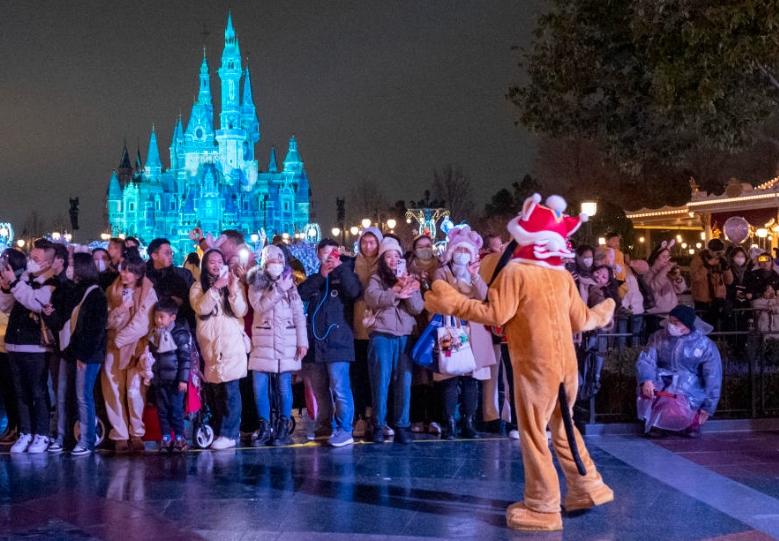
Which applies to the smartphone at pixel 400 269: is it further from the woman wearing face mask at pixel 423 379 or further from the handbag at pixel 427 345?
the handbag at pixel 427 345

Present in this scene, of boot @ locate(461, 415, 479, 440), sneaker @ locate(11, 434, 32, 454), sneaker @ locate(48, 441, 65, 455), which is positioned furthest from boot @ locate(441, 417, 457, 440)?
sneaker @ locate(11, 434, 32, 454)

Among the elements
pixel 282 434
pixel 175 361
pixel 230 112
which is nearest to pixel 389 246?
pixel 282 434

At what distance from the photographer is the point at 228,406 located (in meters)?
8.73

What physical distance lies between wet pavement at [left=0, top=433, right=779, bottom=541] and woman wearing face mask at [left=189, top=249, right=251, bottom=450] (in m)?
0.42

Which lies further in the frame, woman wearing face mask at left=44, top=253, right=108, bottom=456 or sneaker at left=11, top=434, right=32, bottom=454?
sneaker at left=11, top=434, right=32, bottom=454

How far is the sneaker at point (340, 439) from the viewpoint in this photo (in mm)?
8719

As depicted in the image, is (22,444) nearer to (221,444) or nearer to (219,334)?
(221,444)

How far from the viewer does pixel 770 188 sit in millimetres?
26359

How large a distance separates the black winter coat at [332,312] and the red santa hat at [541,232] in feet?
9.63

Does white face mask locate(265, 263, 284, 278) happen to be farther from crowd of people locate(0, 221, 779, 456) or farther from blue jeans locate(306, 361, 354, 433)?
blue jeans locate(306, 361, 354, 433)

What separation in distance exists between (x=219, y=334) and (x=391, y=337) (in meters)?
1.57

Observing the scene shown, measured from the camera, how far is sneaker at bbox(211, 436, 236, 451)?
28.3 feet

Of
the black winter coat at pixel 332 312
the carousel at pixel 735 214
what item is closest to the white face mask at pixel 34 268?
the black winter coat at pixel 332 312

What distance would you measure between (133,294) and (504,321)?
3.91 meters
